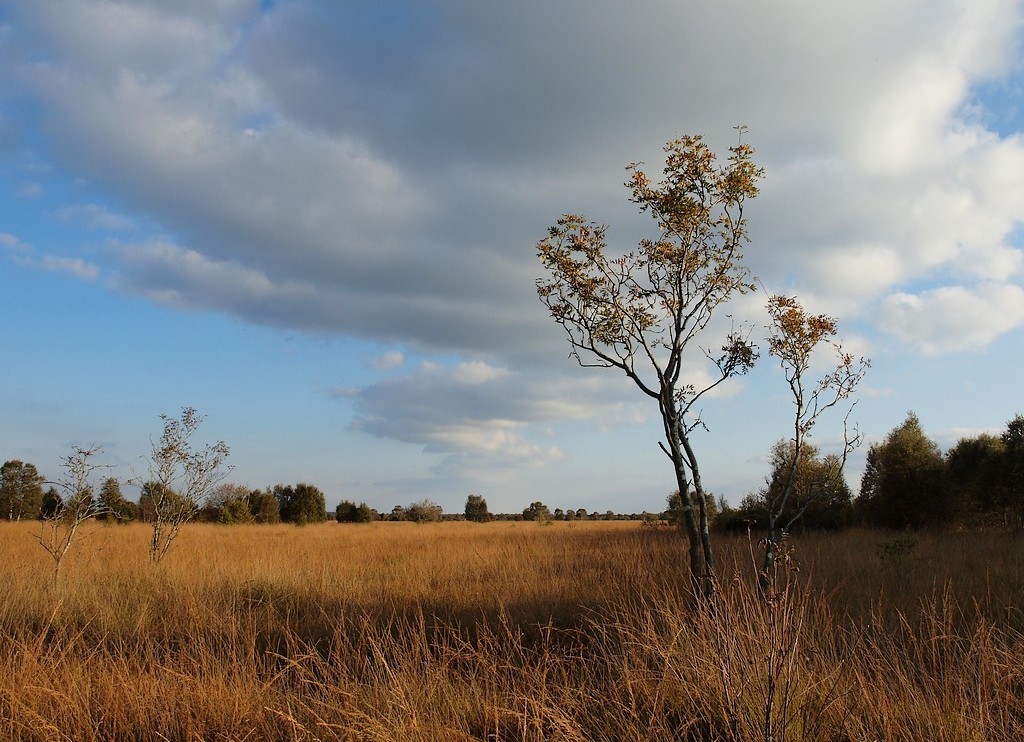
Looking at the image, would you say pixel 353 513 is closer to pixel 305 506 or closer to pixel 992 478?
pixel 305 506

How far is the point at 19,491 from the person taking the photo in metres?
40.3

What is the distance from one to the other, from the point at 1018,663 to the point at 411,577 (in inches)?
329

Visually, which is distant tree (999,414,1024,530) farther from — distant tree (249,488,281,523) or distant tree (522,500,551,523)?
distant tree (249,488,281,523)

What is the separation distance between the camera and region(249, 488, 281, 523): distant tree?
43906 millimetres

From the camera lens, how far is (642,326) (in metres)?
6.96

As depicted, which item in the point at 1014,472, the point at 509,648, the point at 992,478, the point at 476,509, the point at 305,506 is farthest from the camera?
the point at 476,509

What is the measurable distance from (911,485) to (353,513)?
36998 mm

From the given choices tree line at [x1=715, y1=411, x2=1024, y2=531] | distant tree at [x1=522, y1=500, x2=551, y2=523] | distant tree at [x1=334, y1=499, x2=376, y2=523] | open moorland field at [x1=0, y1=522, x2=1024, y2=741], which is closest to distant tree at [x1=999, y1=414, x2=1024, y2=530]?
tree line at [x1=715, y1=411, x2=1024, y2=531]

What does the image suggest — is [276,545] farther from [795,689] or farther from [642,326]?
[795,689]

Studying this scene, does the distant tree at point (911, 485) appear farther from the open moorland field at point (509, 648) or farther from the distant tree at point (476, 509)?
the distant tree at point (476, 509)

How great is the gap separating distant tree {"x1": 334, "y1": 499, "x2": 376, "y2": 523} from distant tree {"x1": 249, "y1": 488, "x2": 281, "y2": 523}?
4.83m

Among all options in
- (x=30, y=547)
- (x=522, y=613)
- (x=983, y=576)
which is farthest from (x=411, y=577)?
(x=30, y=547)

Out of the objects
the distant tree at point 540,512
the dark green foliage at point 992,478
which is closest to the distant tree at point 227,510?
the distant tree at point 540,512

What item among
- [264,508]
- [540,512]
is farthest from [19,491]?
[540,512]
